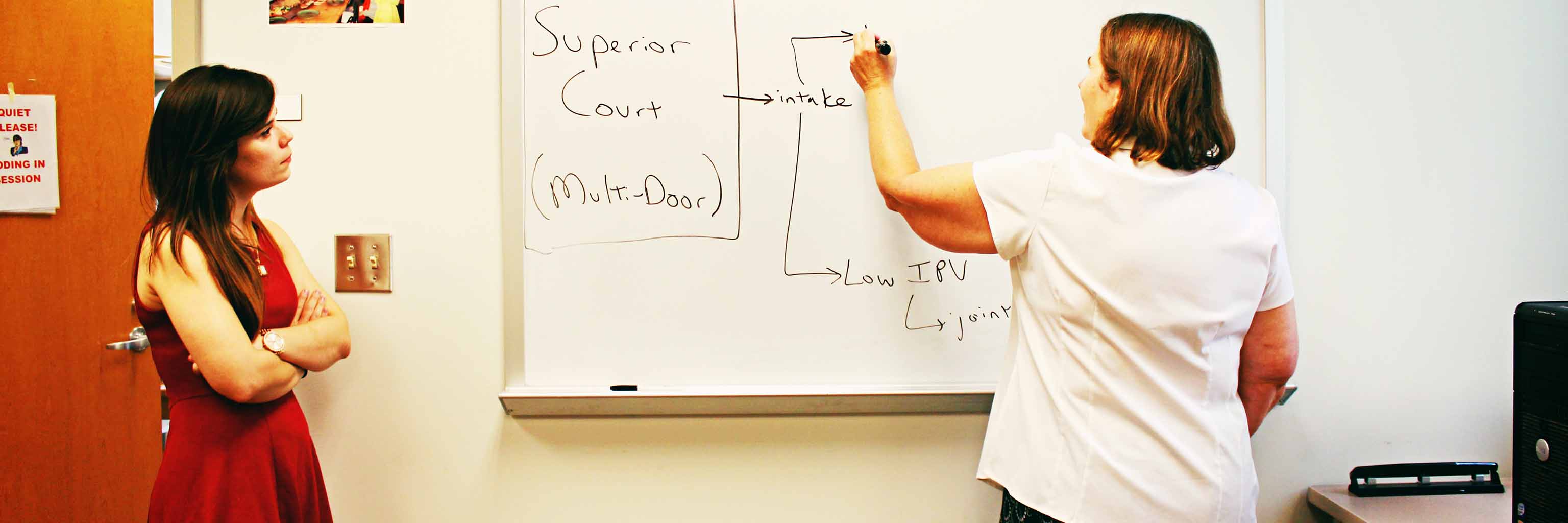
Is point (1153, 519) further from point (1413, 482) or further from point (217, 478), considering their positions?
point (217, 478)

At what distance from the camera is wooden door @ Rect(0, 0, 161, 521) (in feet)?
4.67

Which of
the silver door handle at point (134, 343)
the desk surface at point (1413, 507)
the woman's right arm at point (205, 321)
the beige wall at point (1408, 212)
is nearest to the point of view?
the woman's right arm at point (205, 321)

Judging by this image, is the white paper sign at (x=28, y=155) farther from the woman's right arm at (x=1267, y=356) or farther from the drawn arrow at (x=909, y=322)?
the woman's right arm at (x=1267, y=356)

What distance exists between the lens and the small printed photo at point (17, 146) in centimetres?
140

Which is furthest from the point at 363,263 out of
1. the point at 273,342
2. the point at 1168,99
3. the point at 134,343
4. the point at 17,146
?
the point at 1168,99

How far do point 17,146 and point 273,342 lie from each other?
0.89 meters

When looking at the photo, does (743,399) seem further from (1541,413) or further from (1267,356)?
(1541,413)

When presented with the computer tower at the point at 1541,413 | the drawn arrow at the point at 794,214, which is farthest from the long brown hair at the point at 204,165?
the computer tower at the point at 1541,413

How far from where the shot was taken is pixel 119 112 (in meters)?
1.47

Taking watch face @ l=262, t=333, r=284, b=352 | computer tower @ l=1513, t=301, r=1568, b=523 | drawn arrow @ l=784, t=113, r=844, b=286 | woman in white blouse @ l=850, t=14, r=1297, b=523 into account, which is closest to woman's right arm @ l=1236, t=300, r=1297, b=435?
woman in white blouse @ l=850, t=14, r=1297, b=523

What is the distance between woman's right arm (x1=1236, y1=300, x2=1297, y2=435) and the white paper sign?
2176 millimetres

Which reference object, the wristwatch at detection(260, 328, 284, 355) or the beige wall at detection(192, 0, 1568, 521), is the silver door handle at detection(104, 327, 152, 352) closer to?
the beige wall at detection(192, 0, 1568, 521)

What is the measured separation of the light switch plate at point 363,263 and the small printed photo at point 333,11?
0.40m

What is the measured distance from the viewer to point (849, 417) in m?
1.36
